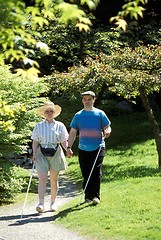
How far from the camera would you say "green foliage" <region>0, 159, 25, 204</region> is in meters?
11.1

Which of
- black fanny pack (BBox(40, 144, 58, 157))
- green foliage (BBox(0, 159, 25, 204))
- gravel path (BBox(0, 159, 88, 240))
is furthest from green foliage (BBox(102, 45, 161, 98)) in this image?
black fanny pack (BBox(40, 144, 58, 157))

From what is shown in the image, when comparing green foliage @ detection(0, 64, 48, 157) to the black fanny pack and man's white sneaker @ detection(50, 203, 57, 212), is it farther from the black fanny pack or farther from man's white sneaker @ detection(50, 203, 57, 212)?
man's white sneaker @ detection(50, 203, 57, 212)

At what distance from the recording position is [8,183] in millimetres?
11305

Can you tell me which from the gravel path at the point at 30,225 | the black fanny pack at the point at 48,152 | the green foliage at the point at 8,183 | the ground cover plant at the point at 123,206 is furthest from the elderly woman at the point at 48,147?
the green foliage at the point at 8,183

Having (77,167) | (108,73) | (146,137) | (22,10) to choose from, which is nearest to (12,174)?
(108,73)

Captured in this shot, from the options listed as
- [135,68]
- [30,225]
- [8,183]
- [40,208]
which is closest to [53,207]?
[40,208]

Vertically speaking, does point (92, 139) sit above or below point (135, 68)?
below

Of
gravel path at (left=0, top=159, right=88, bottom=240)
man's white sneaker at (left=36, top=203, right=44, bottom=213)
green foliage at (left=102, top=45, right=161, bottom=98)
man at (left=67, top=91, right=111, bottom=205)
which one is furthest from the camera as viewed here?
green foliage at (left=102, top=45, right=161, bottom=98)

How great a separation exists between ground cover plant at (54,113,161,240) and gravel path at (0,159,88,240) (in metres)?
0.19

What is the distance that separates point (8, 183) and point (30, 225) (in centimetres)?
270

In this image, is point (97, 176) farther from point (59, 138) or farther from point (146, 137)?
point (146, 137)

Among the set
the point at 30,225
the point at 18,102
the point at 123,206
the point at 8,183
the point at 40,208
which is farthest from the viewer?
the point at 18,102

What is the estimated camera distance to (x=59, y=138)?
9.71 metres

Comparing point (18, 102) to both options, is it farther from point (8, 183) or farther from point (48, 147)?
point (48, 147)
